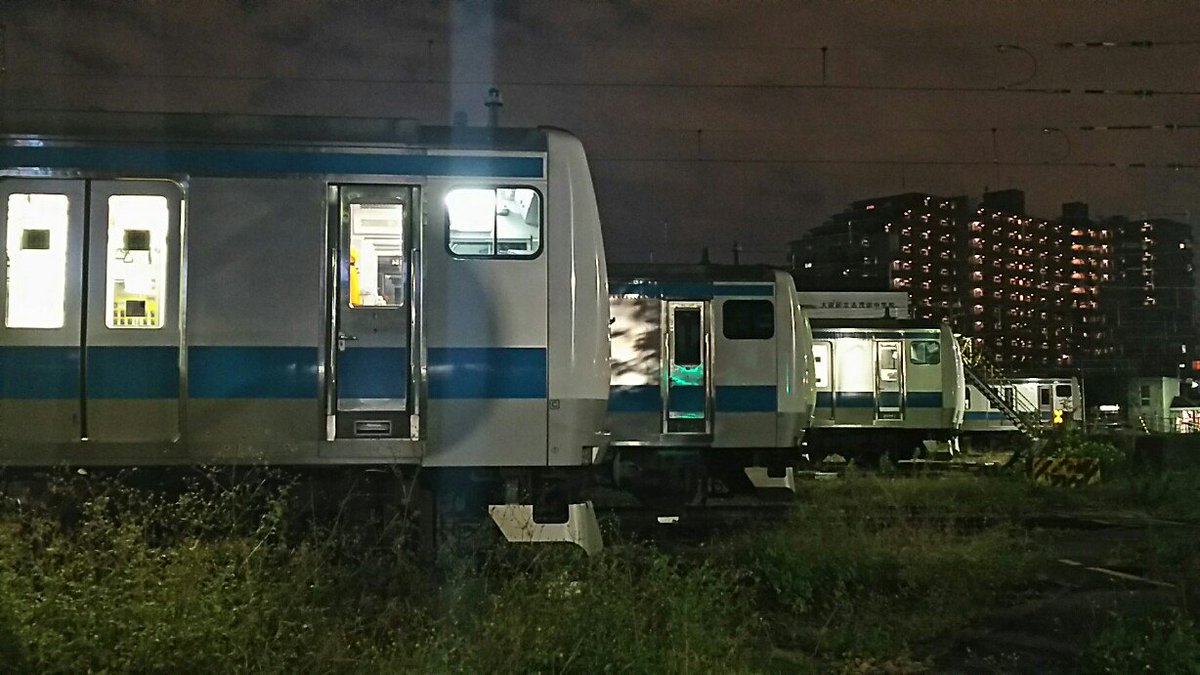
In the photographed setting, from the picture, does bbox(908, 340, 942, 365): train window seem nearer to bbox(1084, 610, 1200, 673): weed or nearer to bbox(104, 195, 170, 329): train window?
bbox(1084, 610, 1200, 673): weed

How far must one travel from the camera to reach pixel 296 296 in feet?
28.6

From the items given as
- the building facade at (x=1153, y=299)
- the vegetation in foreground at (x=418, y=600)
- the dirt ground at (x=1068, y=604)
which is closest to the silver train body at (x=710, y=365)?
the dirt ground at (x=1068, y=604)

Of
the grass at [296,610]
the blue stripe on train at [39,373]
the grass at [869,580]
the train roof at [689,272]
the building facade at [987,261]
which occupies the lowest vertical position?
the grass at [869,580]

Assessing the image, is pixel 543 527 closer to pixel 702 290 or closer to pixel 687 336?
pixel 687 336

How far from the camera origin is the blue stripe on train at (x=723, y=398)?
626 inches

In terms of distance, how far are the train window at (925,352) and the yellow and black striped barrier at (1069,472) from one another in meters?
6.02

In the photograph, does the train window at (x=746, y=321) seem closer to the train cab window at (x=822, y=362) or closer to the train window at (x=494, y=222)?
the train window at (x=494, y=222)

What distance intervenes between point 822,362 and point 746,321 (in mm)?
8579

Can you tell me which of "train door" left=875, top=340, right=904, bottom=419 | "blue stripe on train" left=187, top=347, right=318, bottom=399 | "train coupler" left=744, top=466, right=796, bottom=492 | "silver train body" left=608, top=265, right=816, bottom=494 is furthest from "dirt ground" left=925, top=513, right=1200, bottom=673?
"train door" left=875, top=340, right=904, bottom=419

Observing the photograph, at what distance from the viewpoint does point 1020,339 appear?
295ft

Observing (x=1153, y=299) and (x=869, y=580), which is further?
(x=1153, y=299)

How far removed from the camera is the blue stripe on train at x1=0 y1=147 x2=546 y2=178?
28.7 feet

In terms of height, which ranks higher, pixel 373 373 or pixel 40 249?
pixel 40 249

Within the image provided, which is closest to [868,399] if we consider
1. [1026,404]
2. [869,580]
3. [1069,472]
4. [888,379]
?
[888,379]
